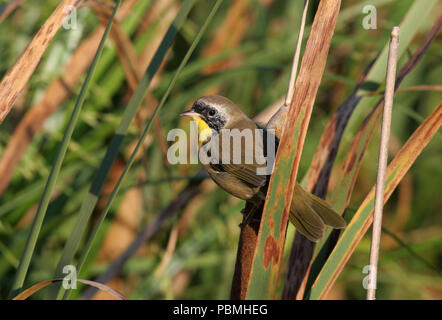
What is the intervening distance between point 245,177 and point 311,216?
315 millimetres

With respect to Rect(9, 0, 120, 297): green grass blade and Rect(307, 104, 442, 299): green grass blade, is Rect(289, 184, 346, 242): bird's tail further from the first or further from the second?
Rect(9, 0, 120, 297): green grass blade

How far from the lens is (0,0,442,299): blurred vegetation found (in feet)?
7.82

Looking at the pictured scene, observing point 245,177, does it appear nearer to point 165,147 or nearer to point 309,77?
point 309,77

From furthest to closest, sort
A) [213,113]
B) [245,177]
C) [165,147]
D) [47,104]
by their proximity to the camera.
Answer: [47,104] → [165,147] → [213,113] → [245,177]

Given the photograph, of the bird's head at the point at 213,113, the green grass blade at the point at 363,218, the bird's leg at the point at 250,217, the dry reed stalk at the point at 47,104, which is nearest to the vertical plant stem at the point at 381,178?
the green grass blade at the point at 363,218

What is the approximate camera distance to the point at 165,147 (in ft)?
7.32

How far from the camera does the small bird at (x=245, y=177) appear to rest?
133 cm

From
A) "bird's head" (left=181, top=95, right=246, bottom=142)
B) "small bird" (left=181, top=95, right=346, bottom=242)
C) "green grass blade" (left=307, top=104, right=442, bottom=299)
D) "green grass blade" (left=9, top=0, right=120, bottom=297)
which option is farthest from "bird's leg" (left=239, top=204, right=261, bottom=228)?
"green grass blade" (left=9, top=0, right=120, bottom=297)

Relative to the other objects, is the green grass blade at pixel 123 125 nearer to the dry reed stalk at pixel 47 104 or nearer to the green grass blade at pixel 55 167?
the green grass blade at pixel 55 167

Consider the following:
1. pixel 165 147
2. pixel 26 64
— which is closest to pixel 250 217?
pixel 26 64

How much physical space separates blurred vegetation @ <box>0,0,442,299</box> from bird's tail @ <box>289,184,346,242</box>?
2.23 feet

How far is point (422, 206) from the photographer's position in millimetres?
3500

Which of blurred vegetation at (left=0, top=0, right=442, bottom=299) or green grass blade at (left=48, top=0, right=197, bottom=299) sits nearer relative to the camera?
green grass blade at (left=48, top=0, right=197, bottom=299)

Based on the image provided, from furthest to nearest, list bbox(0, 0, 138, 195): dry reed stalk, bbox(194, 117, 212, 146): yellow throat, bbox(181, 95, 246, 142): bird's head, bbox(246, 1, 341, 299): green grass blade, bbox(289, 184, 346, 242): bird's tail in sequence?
bbox(0, 0, 138, 195): dry reed stalk < bbox(194, 117, 212, 146): yellow throat < bbox(181, 95, 246, 142): bird's head < bbox(289, 184, 346, 242): bird's tail < bbox(246, 1, 341, 299): green grass blade
